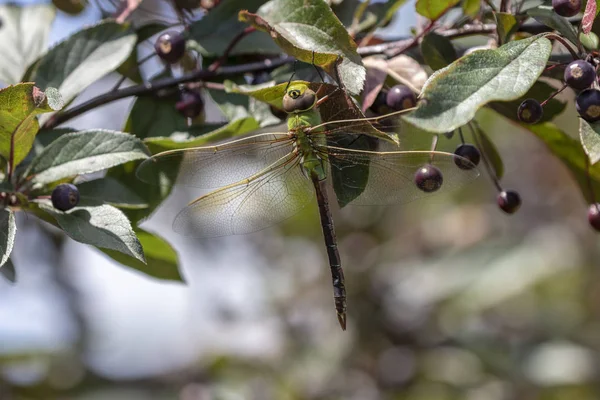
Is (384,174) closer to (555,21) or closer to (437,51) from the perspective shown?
(437,51)

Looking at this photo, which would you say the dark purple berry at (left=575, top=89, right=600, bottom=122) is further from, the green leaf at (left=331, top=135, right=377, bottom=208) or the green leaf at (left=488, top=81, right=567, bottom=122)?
the green leaf at (left=331, top=135, right=377, bottom=208)

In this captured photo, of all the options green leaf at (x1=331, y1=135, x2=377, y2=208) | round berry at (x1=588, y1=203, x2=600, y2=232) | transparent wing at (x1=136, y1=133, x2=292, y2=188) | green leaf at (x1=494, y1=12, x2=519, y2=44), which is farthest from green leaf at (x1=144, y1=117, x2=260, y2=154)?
round berry at (x1=588, y1=203, x2=600, y2=232)

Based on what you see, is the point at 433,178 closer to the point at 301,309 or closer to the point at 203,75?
the point at 203,75

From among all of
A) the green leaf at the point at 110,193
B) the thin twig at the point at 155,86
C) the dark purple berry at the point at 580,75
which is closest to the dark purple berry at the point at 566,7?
the dark purple berry at the point at 580,75

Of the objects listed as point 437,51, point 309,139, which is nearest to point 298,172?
point 309,139

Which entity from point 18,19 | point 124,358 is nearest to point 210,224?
point 18,19
